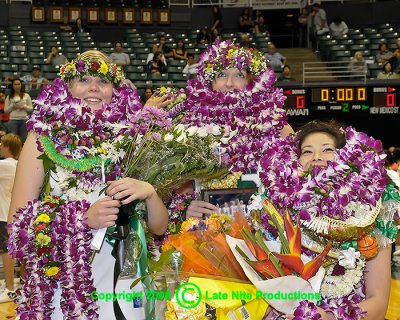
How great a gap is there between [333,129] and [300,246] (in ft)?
1.88

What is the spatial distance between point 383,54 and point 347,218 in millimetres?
14306

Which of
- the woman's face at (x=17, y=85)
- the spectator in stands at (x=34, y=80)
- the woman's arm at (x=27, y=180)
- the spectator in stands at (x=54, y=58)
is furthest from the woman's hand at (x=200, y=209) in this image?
the spectator in stands at (x=54, y=58)

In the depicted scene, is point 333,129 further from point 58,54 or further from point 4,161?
point 58,54

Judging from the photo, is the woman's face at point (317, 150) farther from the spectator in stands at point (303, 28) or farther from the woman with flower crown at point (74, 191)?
the spectator in stands at point (303, 28)

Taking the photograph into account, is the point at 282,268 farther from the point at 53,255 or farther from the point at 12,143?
the point at 12,143

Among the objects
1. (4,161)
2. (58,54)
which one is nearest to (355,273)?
(4,161)

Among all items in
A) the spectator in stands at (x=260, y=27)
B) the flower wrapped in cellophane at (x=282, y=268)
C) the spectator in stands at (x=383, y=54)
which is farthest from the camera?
the spectator in stands at (x=260, y=27)

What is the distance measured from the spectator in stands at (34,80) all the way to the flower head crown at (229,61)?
1028 cm

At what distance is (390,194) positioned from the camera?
8.75 ft

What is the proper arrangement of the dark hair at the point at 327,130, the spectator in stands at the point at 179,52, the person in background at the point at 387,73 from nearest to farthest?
the dark hair at the point at 327,130
the person in background at the point at 387,73
the spectator in stands at the point at 179,52

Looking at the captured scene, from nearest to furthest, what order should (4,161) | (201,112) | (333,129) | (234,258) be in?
(234,258)
(333,129)
(201,112)
(4,161)

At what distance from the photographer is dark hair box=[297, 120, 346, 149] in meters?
2.70

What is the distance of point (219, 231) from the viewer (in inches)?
99.3

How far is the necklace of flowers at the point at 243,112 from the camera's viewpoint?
3645 mm
